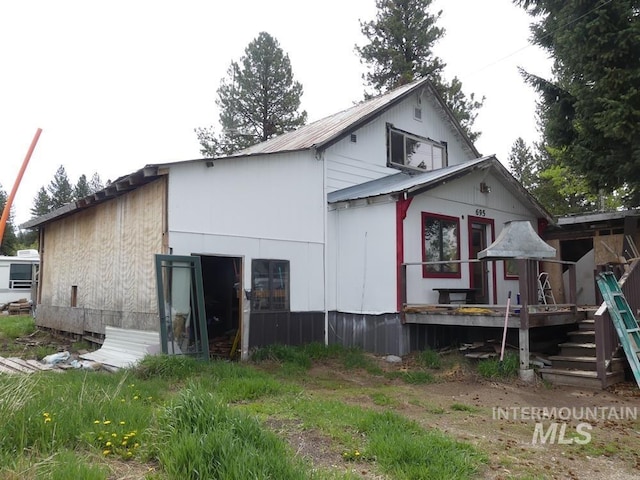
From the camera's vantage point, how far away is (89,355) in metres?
9.65

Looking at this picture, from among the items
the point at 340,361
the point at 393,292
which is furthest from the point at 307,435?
the point at 393,292

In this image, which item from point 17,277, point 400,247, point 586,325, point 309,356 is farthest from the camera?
point 17,277

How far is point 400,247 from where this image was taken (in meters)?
10.6

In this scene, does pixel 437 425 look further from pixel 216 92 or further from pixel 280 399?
pixel 216 92

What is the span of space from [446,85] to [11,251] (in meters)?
41.6

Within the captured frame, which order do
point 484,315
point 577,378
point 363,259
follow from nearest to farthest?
point 577,378 → point 484,315 → point 363,259

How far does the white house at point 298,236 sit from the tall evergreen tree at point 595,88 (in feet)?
6.37

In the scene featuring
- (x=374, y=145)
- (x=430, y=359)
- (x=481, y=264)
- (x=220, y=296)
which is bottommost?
(x=430, y=359)

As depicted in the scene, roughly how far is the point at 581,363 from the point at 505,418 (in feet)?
10.2

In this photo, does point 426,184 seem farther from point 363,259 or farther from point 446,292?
point 446,292

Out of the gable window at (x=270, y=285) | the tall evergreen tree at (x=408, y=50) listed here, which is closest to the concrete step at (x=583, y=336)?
the gable window at (x=270, y=285)

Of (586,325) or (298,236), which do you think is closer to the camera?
(586,325)

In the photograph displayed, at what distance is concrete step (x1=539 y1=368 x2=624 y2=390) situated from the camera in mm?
8102

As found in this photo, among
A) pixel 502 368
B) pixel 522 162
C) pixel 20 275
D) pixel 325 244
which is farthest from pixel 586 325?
pixel 522 162
